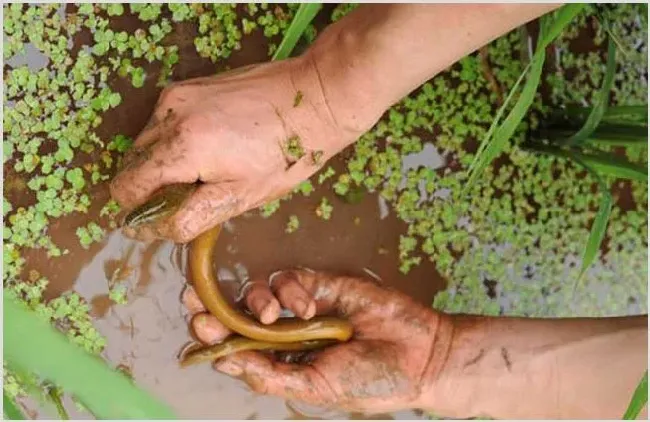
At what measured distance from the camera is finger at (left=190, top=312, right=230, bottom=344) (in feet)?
5.95

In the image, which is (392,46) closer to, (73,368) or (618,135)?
(618,135)

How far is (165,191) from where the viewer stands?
61.4 inches

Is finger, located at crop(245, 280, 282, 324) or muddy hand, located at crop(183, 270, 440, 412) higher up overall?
finger, located at crop(245, 280, 282, 324)

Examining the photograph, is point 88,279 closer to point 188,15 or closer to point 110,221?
point 110,221

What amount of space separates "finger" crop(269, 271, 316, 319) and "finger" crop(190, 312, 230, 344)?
14 cm

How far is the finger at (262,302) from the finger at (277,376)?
0.10 meters

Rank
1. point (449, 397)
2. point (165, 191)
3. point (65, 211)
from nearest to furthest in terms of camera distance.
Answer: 1. point (165, 191)
2. point (65, 211)
3. point (449, 397)

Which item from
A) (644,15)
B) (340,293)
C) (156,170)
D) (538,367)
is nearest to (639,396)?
(538,367)

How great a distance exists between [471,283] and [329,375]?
0.47m

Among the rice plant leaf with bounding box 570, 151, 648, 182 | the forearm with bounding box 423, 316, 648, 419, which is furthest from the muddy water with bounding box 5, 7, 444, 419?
the rice plant leaf with bounding box 570, 151, 648, 182

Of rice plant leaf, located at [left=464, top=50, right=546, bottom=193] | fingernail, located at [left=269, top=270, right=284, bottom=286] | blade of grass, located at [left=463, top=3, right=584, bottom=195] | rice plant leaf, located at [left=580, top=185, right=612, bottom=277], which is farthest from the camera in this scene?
fingernail, located at [left=269, top=270, right=284, bottom=286]

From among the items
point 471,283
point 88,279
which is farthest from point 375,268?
point 88,279

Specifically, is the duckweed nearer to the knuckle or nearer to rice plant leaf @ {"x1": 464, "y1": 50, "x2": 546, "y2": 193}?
the knuckle

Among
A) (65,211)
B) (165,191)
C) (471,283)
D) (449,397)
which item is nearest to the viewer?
(165,191)
